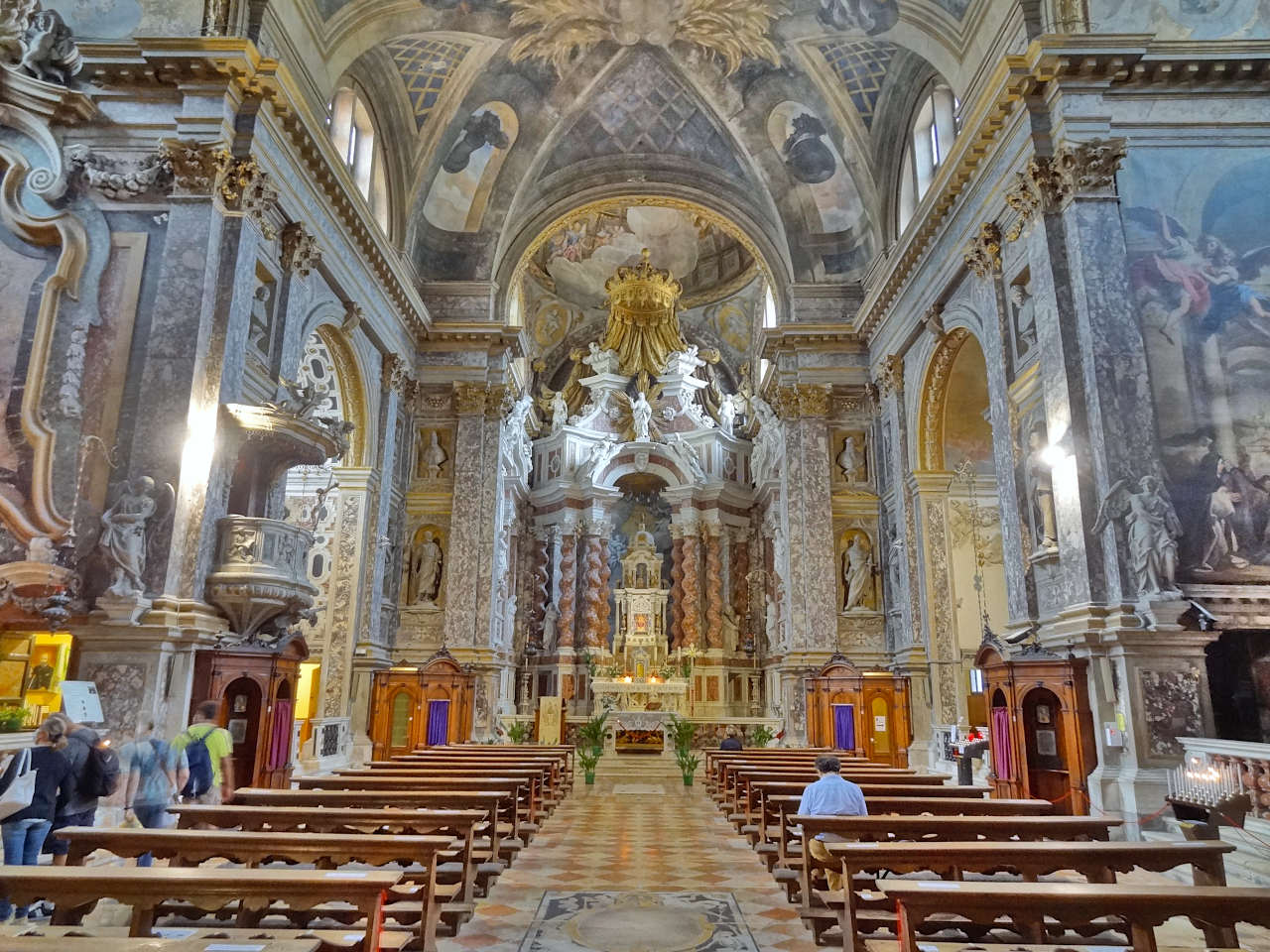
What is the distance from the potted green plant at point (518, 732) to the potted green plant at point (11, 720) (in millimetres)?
10956

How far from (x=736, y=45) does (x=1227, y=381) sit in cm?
1262

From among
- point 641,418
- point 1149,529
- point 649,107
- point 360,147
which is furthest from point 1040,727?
point 641,418

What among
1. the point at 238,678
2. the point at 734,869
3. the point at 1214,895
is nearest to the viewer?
the point at 1214,895

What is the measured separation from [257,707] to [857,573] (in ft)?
44.0

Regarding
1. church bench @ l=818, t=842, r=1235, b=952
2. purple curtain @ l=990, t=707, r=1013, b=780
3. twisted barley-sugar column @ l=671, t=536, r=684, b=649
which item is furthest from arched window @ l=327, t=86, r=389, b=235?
church bench @ l=818, t=842, r=1235, b=952

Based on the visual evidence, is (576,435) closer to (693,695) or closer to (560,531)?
(560,531)

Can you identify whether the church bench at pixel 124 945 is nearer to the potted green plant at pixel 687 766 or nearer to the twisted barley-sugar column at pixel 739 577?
the potted green plant at pixel 687 766

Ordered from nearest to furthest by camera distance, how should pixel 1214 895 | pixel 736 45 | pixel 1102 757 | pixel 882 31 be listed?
pixel 1214 895 → pixel 1102 757 → pixel 882 31 → pixel 736 45

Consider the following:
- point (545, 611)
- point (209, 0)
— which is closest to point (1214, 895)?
point (209, 0)

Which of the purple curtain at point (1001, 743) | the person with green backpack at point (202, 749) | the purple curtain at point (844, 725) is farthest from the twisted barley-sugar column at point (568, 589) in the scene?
the person with green backpack at point (202, 749)

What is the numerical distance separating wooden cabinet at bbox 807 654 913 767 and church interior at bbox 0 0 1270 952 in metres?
0.11

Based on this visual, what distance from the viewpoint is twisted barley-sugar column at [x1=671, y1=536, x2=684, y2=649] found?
28609 mm

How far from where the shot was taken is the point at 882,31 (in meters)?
16.4

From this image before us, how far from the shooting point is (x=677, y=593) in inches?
1154
